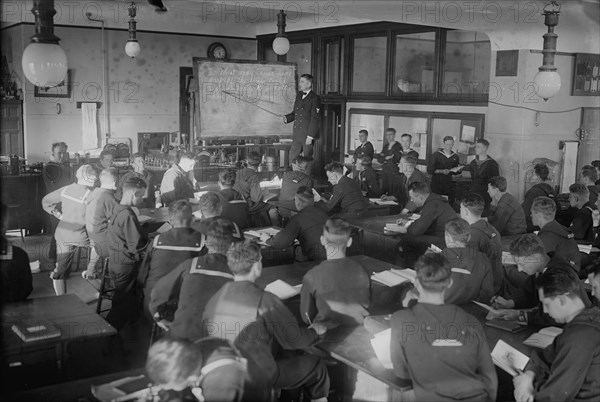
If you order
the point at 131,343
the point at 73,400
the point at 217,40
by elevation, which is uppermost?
the point at 217,40

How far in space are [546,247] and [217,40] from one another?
11.7 metres

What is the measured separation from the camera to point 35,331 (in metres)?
3.99

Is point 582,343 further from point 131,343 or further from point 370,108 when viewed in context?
point 370,108

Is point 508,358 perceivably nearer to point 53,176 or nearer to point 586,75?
point 53,176

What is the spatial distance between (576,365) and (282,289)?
7.08ft

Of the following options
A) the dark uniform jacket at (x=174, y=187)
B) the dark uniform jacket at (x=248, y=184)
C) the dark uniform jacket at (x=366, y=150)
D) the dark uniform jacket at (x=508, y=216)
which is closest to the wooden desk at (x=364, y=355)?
the dark uniform jacket at (x=508, y=216)

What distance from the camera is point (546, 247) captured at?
606 cm

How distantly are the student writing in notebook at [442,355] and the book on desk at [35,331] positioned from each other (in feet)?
6.60

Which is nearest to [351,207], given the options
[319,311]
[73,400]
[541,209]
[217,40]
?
[541,209]

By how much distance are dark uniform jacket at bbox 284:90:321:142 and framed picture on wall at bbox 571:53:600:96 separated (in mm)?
4079

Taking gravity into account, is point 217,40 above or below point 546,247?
above

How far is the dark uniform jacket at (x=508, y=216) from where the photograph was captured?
301 inches

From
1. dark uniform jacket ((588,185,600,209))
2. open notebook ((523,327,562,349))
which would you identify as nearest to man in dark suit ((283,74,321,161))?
dark uniform jacket ((588,185,600,209))

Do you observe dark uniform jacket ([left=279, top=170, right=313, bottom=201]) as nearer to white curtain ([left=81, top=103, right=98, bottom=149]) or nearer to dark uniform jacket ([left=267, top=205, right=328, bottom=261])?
dark uniform jacket ([left=267, top=205, right=328, bottom=261])
